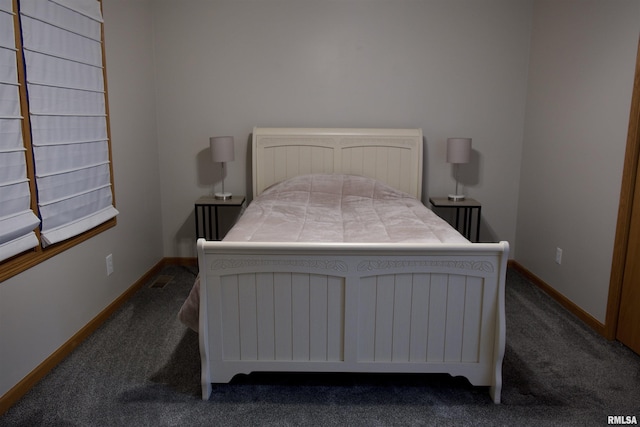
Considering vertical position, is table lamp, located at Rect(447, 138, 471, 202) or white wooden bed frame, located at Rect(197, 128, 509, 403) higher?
table lamp, located at Rect(447, 138, 471, 202)

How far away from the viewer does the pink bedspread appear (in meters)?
2.42

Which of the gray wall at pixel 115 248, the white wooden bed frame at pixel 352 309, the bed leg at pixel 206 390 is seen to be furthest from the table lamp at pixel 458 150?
the bed leg at pixel 206 390

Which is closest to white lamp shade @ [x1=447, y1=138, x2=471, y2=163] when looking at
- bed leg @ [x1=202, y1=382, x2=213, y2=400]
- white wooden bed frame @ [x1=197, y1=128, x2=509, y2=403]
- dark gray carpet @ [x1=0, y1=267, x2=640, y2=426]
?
dark gray carpet @ [x1=0, y1=267, x2=640, y2=426]

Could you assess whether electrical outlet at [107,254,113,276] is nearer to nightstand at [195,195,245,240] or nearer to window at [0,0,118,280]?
window at [0,0,118,280]

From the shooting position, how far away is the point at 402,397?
2209mm

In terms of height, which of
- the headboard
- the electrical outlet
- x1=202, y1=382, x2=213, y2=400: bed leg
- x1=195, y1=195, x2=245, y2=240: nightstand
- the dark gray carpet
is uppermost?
the headboard

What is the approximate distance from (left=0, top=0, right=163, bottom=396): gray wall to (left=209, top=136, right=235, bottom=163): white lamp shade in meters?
0.54

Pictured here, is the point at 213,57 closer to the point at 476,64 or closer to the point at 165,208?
the point at 165,208

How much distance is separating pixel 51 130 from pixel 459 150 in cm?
273

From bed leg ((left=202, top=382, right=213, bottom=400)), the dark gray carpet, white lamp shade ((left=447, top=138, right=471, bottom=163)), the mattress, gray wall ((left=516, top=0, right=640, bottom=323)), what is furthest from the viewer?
white lamp shade ((left=447, top=138, right=471, bottom=163))

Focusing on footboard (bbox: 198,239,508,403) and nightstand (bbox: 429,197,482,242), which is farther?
nightstand (bbox: 429,197,482,242)

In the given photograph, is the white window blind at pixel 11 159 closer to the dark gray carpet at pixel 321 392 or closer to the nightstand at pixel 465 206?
the dark gray carpet at pixel 321 392

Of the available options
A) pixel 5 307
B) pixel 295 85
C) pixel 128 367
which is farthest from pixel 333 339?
pixel 295 85

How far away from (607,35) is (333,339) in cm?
242
